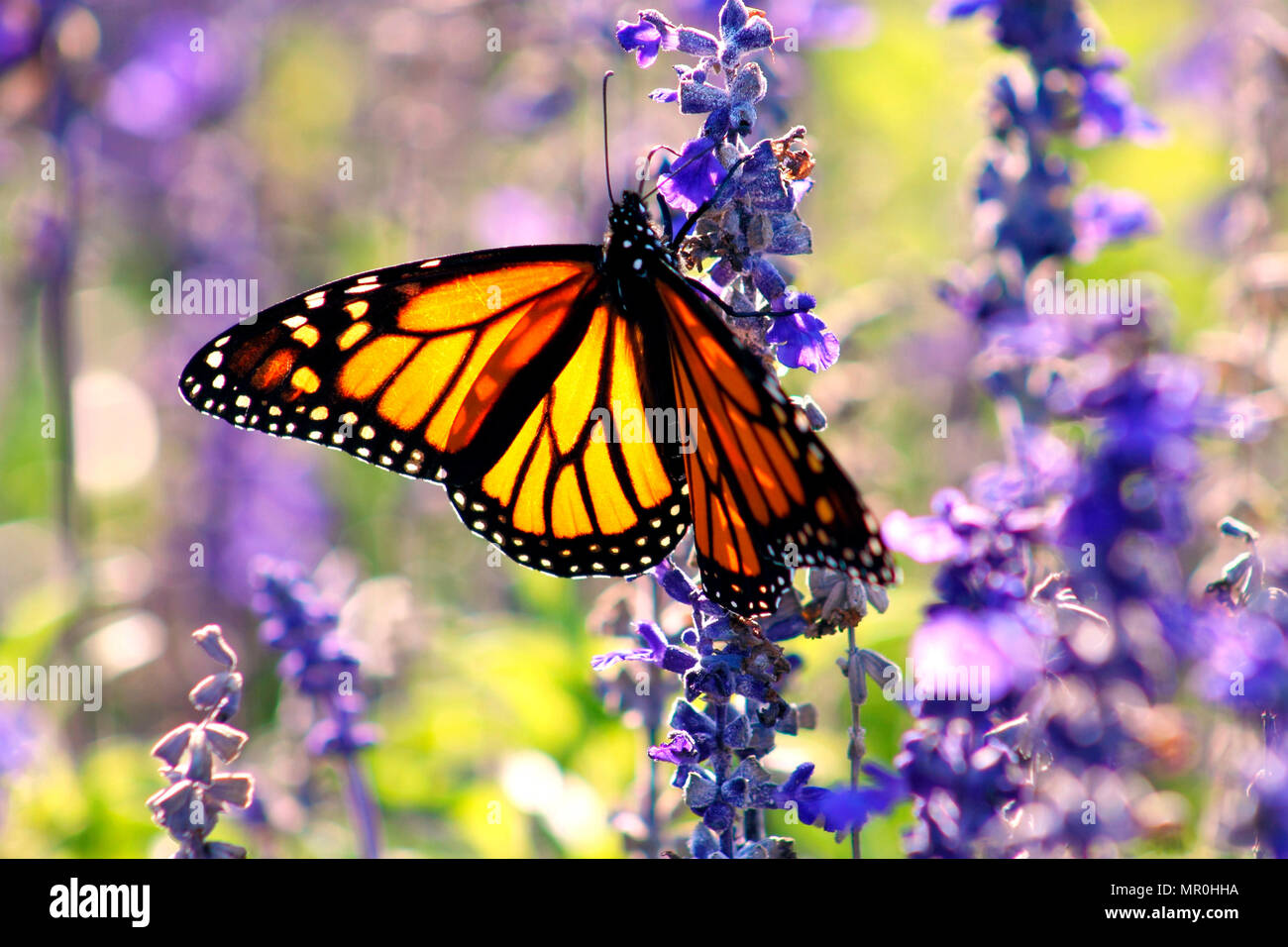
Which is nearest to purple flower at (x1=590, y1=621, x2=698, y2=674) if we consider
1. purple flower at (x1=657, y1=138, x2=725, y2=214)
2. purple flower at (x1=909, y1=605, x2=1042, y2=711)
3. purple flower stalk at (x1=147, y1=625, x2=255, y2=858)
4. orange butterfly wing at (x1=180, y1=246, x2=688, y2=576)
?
orange butterfly wing at (x1=180, y1=246, x2=688, y2=576)

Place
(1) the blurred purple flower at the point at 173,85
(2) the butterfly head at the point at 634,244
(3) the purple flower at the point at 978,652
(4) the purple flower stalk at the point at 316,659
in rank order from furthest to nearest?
1. (1) the blurred purple flower at the point at 173,85
2. (4) the purple flower stalk at the point at 316,659
3. (2) the butterfly head at the point at 634,244
4. (3) the purple flower at the point at 978,652

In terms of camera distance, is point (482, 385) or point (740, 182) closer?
point (740, 182)

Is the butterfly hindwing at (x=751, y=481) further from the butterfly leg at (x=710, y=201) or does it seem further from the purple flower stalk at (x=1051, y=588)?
the purple flower stalk at (x=1051, y=588)

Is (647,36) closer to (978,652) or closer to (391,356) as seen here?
(391,356)

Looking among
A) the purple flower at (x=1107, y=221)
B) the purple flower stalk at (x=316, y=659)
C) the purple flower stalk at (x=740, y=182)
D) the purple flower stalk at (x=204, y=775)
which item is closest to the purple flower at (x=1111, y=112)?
the purple flower at (x=1107, y=221)

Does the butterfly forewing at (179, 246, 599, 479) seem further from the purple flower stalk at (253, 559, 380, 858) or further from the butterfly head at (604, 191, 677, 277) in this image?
the purple flower stalk at (253, 559, 380, 858)

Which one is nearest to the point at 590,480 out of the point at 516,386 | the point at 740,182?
the point at 516,386
